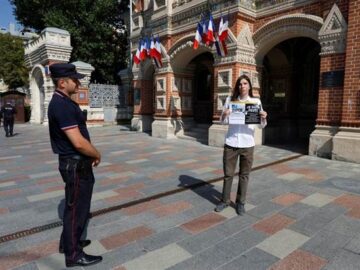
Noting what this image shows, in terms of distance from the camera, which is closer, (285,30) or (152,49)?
(285,30)

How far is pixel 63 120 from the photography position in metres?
2.53

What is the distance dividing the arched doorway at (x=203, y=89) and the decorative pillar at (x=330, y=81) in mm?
6423

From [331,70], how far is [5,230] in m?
7.73

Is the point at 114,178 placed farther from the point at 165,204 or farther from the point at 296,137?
the point at 296,137

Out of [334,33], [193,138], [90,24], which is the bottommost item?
[193,138]

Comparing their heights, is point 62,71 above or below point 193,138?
above

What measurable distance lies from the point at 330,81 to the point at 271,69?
14.7 feet

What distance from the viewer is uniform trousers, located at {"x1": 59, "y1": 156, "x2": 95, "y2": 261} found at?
267 centimetres

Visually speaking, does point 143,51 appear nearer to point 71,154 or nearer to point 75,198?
point 71,154

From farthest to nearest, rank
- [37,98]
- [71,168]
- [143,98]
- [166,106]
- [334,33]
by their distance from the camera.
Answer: [37,98] → [143,98] → [166,106] → [334,33] → [71,168]

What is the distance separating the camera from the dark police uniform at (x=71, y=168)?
2.56 metres

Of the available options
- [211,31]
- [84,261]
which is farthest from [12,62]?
[84,261]

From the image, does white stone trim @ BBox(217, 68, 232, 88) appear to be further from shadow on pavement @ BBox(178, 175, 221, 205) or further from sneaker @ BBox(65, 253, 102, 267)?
sneaker @ BBox(65, 253, 102, 267)

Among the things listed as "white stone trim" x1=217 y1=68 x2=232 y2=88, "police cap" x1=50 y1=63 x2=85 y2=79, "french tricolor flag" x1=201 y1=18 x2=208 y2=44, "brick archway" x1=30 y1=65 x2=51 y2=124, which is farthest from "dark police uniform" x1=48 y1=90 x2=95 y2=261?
"brick archway" x1=30 y1=65 x2=51 y2=124
